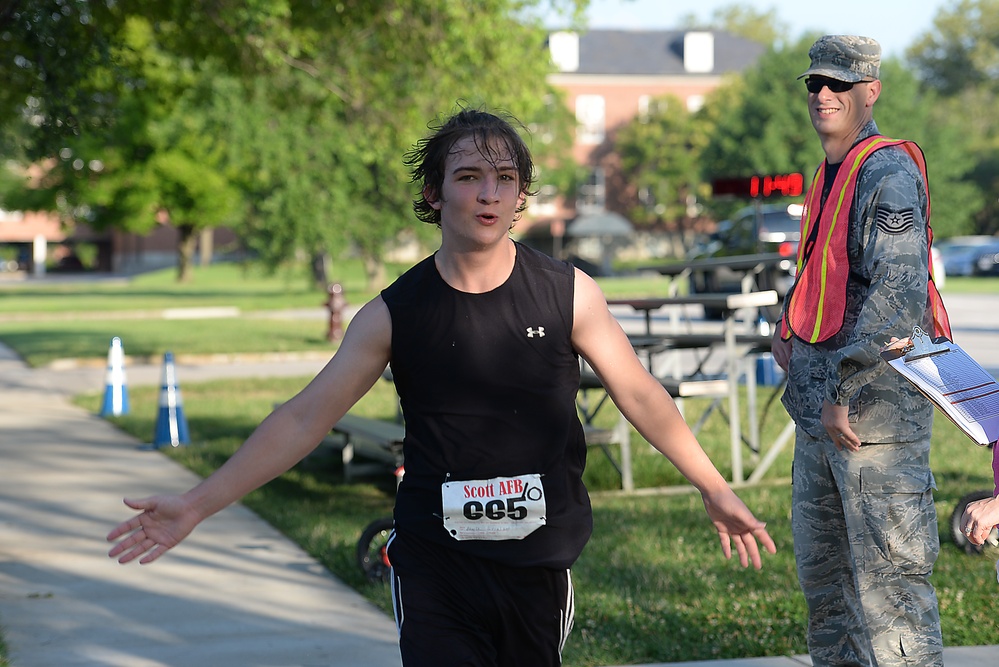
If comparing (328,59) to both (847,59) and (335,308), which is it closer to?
(335,308)

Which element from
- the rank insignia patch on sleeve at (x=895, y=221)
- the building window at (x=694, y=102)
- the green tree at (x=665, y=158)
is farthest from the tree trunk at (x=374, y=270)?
the building window at (x=694, y=102)

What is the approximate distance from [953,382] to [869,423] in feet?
1.76

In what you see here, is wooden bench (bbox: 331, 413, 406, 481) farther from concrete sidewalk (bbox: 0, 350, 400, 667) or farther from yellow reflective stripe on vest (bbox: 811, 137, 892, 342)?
yellow reflective stripe on vest (bbox: 811, 137, 892, 342)

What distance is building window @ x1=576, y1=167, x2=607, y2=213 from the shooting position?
242 feet

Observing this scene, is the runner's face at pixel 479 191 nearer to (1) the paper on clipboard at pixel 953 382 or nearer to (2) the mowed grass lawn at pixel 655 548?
(1) the paper on clipboard at pixel 953 382

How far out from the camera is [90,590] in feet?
21.0

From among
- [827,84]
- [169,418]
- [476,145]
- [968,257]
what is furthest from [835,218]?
[968,257]

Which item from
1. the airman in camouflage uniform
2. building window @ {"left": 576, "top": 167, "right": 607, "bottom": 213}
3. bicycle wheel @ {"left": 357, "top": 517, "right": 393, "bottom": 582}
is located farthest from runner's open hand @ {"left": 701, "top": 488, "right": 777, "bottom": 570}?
building window @ {"left": 576, "top": 167, "right": 607, "bottom": 213}

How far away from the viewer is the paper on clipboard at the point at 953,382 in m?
3.19

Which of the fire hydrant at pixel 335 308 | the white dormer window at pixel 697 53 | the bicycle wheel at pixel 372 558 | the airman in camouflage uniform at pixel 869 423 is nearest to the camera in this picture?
the airman in camouflage uniform at pixel 869 423

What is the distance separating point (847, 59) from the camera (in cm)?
393

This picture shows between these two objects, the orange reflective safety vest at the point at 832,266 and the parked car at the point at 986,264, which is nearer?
the orange reflective safety vest at the point at 832,266

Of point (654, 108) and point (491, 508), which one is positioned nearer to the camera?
point (491, 508)

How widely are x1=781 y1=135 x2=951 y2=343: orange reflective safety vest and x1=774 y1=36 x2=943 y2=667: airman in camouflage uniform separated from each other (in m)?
0.03
